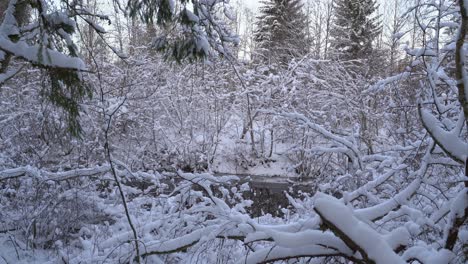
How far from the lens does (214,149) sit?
49.6ft

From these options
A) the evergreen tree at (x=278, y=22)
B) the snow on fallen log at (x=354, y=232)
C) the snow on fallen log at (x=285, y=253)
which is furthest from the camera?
the evergreen tree at (x=278, y=22)

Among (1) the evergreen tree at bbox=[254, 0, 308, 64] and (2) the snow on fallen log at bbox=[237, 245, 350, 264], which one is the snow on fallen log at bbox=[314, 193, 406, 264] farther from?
(1) the evergreen tree at bbox=[254, 0, 308, 64]

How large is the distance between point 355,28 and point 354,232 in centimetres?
2190

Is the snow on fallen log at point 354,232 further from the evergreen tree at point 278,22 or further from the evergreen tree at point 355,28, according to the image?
the evergreen tree at point 355,28

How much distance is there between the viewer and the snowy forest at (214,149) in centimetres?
244

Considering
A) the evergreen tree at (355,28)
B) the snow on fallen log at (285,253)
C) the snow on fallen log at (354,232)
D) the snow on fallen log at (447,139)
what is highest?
the evergreen tree at (355,28)

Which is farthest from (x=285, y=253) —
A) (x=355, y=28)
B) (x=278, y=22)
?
(x=355, y=28)

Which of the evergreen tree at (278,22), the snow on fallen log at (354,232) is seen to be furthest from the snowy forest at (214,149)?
the evergreen tree at (278,22)

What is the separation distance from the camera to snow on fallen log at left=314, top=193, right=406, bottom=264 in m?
1.92

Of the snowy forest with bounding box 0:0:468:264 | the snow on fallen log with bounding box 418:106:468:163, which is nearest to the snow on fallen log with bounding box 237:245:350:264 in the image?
the snowy forest with bounding box 0:0:468:264

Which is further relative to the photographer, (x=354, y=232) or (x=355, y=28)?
(x=355, y=28)

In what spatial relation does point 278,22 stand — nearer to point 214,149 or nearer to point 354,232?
point 214,149

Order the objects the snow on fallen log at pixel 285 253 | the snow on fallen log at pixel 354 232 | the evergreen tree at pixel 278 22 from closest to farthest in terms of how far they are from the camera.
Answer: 1. the snow on fallen log at pixel 354 232
2. the snow on fallen log at pixel 285 253
3. the evergreen tree at pixel 278 22

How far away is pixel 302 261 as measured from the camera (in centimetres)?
273
